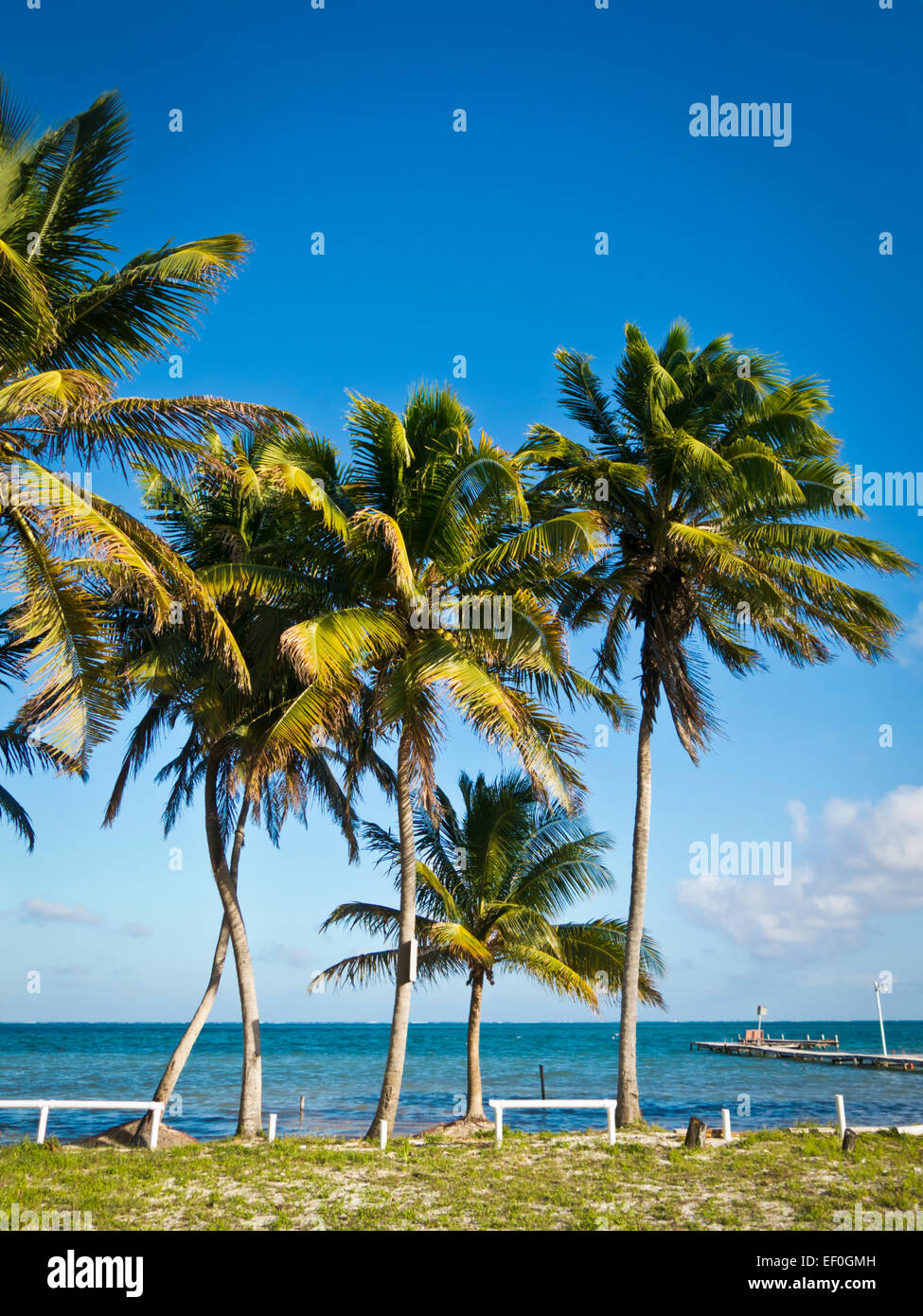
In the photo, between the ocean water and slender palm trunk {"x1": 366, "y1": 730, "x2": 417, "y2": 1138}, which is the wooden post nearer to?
slender palm trunk {"x1": 366, "y1": 730, "x2": 417, "y2": 1138}

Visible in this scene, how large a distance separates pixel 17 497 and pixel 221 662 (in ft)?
21.8

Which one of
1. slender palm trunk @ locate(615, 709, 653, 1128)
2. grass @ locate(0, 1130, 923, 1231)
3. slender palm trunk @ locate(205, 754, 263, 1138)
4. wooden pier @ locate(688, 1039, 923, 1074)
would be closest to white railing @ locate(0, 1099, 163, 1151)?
grass @ locate(0, 1130, 923, 1231)

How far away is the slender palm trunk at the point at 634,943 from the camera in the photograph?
16.2 meters

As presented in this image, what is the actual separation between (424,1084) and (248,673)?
4426 centimetres

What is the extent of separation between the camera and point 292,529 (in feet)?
54.6

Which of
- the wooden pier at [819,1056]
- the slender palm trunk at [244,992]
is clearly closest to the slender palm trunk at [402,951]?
the slender palm trunk at [244,992]

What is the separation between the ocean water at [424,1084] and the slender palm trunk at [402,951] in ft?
→ 37.0

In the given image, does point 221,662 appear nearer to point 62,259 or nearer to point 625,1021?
point 62,259

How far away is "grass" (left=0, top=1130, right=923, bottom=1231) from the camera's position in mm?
9734

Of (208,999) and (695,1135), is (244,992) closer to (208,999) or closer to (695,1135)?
(208,999)

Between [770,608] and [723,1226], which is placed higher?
[770,608]

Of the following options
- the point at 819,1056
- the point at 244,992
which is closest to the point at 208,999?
the point at 244,992

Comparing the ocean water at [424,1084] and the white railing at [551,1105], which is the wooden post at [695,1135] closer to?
the white railing at [551,1105]
